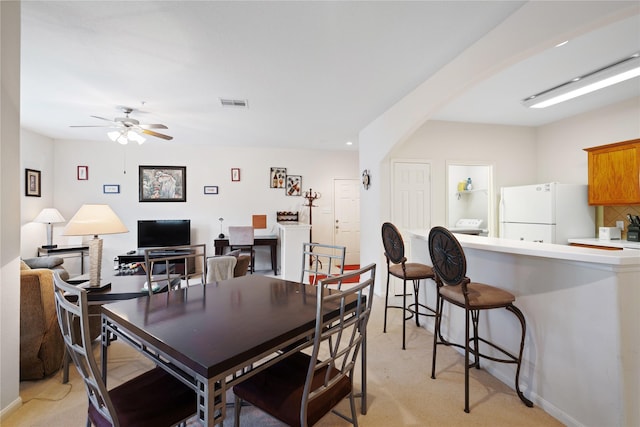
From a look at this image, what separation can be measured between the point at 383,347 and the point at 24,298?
2.87m

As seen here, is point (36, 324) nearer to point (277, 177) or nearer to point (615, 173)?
point (277, 177)

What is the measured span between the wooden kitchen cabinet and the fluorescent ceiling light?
44.6 inches

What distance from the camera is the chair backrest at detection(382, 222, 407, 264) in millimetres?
2568

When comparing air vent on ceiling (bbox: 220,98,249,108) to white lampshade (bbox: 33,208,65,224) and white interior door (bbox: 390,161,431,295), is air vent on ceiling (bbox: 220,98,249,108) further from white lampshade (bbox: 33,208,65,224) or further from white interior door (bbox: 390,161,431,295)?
white lampshade (bbox: 33,208,65,224)

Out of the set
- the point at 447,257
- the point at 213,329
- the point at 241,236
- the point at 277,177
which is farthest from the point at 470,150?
the point at 213,329

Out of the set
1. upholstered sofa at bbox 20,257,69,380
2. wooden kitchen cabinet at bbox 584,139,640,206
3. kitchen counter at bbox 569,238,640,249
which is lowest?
upholstered sofa at bbox 20,257,69,380

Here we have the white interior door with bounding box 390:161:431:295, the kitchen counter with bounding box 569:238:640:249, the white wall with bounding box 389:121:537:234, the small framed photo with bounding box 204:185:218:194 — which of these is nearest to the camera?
the kitchen counter with bounding box 569:238:640:249

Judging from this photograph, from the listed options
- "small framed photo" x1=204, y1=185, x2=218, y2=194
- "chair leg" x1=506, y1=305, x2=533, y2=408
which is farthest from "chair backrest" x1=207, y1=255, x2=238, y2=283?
"small framed photo" x1=204, y1=185, x2=218, y2=194

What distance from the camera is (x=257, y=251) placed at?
6.02m

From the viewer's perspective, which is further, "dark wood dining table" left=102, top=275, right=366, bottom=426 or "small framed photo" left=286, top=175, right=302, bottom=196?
"small framed photo" left=286, top=175, right=302, bottom=196

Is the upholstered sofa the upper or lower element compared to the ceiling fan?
lower

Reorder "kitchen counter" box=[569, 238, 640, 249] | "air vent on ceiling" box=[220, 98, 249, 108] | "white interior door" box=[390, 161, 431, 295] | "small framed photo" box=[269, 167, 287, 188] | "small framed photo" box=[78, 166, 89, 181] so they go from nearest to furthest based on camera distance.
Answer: "kitchen counter" box=[569, 238, 640, 249]
"air vent on ceiling" box=[220, 98, 249, 108]
"white interior door" box=[390, 161, 431, 295]
"small framed photo" box=[78, 166, 89, 181]
"small framed photo" box=[269, 167, 287, 188]

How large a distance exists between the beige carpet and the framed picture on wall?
3.80m

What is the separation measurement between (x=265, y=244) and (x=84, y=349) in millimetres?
4622
